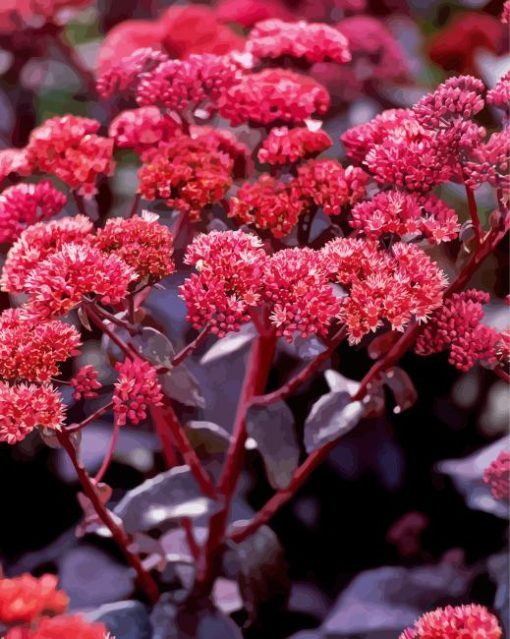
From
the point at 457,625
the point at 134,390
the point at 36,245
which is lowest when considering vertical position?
the point at 457,625

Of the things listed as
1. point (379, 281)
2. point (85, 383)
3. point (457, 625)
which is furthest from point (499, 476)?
point (85, 383)

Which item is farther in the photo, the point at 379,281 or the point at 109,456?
the point at 109,456

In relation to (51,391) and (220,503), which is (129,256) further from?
(220,503)

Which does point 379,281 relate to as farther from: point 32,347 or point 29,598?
point 29,598

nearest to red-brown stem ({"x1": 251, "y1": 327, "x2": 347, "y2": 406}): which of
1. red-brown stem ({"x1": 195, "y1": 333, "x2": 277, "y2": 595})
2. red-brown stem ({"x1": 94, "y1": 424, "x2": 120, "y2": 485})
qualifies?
red-brown stem ({"x1": 195, "y1": 333, "x2": 277, "y2": 595})

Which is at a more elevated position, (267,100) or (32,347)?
(267,100)

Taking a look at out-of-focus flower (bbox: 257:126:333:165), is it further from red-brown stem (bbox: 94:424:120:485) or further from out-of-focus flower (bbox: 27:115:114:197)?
red-brown stem (bbox: 94:424:120:485)

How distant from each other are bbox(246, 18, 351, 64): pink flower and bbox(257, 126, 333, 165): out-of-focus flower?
7cm

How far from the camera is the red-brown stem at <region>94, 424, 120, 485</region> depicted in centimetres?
67

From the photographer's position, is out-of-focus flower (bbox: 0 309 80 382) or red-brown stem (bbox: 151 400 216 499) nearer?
out-of-focus flower (bbox: 0 309 80 382)

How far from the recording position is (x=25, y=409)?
551 mm

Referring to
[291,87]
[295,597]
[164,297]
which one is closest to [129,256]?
[164,297]

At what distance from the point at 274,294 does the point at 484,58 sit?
0.32m

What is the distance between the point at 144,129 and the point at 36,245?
0.13 metres
